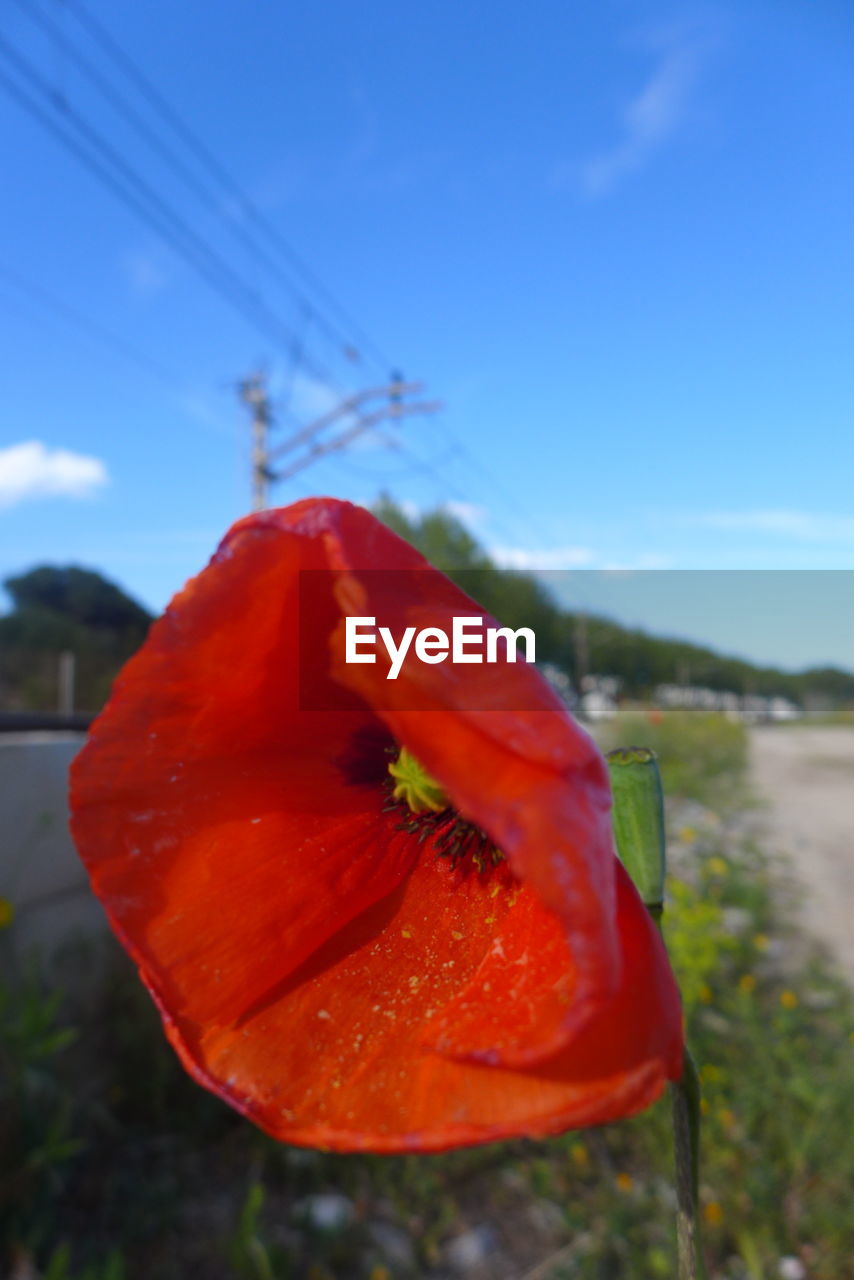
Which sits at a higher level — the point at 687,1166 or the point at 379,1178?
the point at 687,1166

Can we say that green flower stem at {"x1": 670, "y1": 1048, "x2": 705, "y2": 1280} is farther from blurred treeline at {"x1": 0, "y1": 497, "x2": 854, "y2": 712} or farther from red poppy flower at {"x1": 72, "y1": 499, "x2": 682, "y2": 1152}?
blurred treeline at {"x1": 0, "y1": 497, "x2": 854, "y2": 712}

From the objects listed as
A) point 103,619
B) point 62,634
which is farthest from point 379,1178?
point 103,619

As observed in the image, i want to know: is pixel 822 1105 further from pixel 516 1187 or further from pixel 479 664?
pixel 479 664

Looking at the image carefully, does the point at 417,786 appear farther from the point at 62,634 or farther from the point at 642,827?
the point at 62,634

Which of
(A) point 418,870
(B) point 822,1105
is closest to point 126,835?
(A) point 418,870

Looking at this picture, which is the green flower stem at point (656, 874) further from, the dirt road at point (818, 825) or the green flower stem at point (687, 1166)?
the dirt road at point (818, 825)
